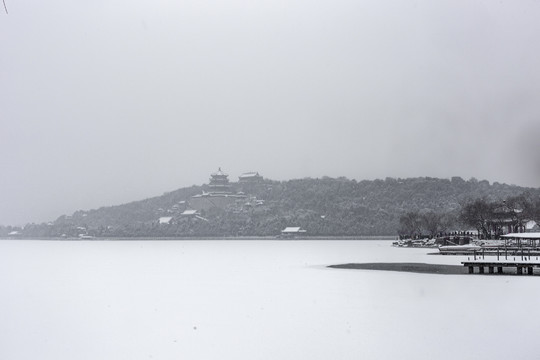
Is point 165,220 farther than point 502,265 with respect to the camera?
Yes

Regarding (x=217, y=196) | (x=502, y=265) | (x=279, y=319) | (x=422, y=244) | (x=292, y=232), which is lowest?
(x=279, y=319)

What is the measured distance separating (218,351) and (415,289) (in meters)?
12.3

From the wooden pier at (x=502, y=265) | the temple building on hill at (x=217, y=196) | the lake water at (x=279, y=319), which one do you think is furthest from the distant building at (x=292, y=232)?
the lake water at (x=279, y=319)

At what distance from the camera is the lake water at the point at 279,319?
1512 centimetres

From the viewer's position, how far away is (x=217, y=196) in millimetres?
164625

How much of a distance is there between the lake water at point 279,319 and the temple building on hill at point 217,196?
5193 inches

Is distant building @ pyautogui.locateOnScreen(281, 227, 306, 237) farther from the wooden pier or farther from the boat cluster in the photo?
the wooden pier

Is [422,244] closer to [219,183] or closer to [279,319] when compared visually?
[279,319]

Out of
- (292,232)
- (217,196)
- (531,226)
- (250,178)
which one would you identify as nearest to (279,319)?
(531,226)

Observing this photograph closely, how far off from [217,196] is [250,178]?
81.5 ft

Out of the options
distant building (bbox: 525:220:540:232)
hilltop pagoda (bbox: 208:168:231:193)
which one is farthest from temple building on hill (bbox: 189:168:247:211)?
distant building (bbox: 525:220:540:232)

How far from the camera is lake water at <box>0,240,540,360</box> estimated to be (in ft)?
49.6

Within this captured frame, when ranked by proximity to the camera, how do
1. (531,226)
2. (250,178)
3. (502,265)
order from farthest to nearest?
(250,178) < (531,226) < (502,265)

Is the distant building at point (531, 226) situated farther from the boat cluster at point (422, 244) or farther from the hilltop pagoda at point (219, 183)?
the hilltop pagoda at point (219, 183)
